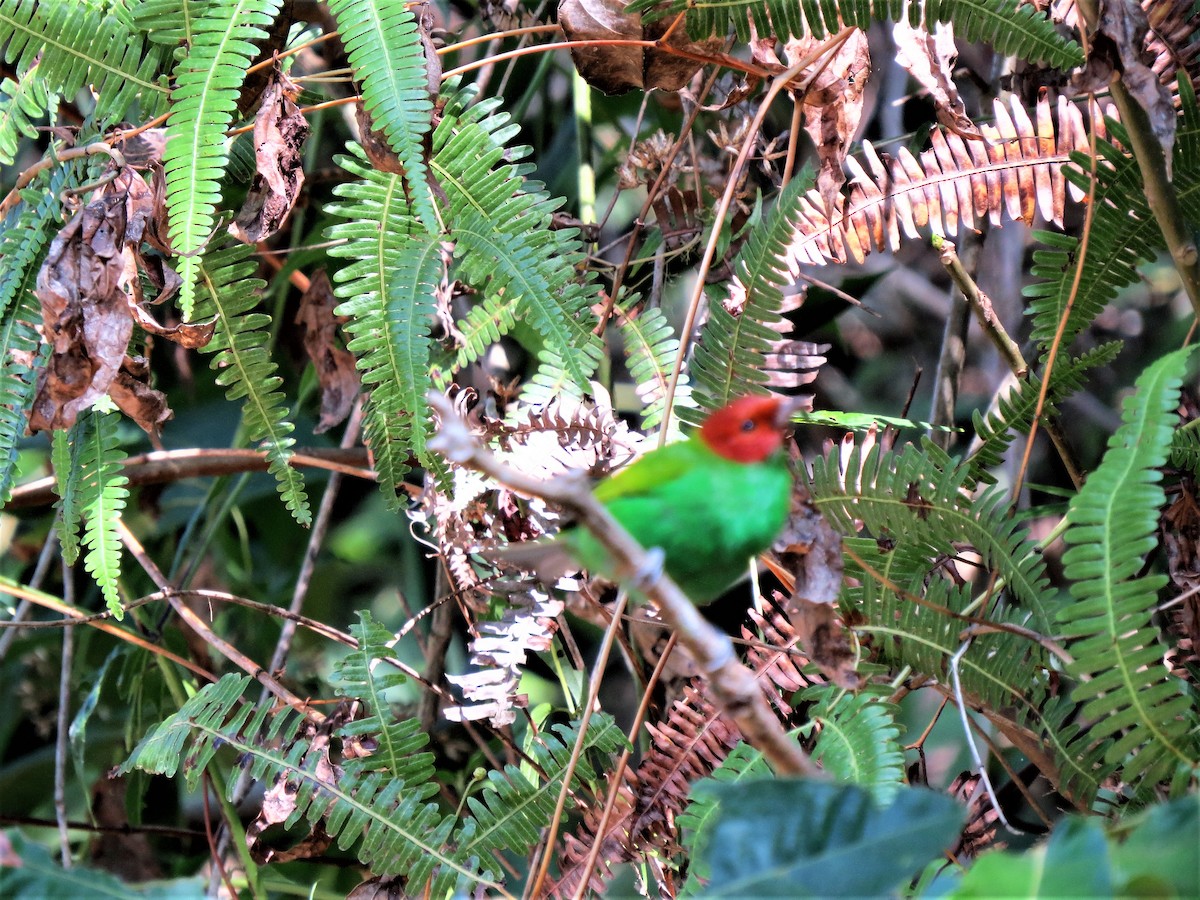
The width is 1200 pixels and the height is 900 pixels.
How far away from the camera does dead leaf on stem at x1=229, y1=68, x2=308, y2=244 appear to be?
163 cm

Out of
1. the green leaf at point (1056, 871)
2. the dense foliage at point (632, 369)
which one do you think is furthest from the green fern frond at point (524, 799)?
the green leaf at point (1056, 871)

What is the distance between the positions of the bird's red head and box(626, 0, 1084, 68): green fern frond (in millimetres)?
549

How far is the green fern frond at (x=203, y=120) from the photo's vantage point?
4.97ft

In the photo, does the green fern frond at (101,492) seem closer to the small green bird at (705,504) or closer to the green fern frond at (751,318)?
the small green bird at (705,504)

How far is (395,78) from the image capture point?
1.51 meters

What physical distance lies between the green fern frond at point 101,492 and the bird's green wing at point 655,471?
76 centimetres

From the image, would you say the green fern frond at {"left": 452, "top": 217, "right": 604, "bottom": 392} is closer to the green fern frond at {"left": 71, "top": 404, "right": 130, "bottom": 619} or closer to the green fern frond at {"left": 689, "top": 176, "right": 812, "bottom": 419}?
the green fern frond at {"left": 689, "top": 176, "right": 812, "bottom": 419}

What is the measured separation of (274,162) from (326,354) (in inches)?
23.5

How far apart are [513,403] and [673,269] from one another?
46cm

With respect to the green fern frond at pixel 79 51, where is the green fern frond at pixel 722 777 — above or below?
below

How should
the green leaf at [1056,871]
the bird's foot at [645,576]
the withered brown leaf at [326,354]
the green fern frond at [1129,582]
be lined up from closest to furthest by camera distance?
the green leaf at [1056,871] < the bird's foot at [645,576] < the green fern frond at [1129,582] < the withered brown leaf at [326,354]

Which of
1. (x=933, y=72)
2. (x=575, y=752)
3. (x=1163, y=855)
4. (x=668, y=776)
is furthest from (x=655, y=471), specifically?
(x=933, y=72)

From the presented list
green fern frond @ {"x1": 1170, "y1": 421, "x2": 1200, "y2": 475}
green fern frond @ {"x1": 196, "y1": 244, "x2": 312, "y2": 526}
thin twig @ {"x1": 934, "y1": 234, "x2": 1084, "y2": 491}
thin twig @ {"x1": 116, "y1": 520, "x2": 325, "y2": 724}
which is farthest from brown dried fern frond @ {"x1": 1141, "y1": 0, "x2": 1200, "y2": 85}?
thin twig @ {"x1": 116, "y1": 520, "x2": 325, "y2": 724}

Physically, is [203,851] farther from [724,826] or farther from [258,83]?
[724,826]
